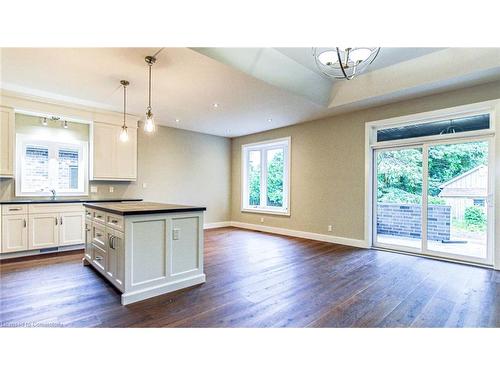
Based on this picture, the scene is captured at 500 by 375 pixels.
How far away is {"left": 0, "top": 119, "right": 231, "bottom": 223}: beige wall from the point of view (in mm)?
5727

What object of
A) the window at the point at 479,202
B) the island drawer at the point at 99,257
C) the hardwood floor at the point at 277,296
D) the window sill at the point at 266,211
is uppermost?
the window at the point at 479,202

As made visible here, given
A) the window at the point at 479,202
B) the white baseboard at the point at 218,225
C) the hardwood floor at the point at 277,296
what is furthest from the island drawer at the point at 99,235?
the window at the point at 479,202

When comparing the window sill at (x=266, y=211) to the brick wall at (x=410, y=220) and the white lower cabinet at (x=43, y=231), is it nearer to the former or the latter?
the brick wall at (x=410, y=220)

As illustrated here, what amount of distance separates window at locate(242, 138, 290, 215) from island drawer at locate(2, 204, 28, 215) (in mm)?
4687

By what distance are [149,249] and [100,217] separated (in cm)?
96

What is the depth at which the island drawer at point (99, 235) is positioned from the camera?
2924 mm

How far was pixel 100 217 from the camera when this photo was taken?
3027 millimetres

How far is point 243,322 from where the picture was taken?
2.05 m

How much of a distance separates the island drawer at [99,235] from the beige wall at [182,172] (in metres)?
2.21

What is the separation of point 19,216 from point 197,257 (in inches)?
128

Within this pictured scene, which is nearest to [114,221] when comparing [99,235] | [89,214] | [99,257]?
[99,235]

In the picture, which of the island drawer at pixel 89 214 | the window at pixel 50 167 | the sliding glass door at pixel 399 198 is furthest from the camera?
the window at pixel 50 167
